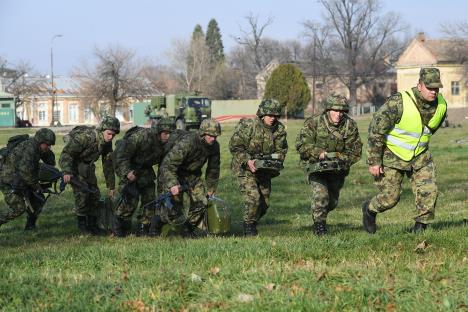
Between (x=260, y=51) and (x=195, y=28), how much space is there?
1668 centimetres

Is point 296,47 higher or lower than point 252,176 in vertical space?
higher

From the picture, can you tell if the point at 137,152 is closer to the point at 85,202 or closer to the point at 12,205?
the point at 85,202

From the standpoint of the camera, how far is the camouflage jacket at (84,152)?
12.1 m

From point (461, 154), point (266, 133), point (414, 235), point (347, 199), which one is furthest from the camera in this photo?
point (461, 154)

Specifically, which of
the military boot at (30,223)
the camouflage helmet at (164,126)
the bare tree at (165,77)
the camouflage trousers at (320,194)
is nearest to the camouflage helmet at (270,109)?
the camouflage trousers at (320,194)

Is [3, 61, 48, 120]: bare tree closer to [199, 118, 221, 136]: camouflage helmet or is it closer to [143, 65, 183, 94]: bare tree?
[143, 65, 183, 94]: bare tree

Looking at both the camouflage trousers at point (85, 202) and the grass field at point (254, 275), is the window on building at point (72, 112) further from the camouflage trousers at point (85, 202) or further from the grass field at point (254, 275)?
the grass field at point (254, 275)

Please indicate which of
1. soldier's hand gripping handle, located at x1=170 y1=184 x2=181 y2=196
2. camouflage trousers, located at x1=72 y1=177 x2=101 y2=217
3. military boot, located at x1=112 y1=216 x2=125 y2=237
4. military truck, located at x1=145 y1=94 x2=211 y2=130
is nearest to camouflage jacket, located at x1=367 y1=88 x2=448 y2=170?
soldier's hand gripping handle, located at x1=170 y1=184 x2=181 y2=196

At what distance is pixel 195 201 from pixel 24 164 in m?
2.65

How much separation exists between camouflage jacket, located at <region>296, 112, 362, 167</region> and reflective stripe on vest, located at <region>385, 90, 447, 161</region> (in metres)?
0.93

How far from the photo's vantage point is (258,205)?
36.2ft

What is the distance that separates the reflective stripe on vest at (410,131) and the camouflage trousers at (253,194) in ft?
7.48

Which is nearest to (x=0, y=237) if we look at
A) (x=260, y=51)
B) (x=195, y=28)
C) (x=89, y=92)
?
(x=89, y=92)

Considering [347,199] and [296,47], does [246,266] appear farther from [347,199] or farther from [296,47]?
→ [296,47]
